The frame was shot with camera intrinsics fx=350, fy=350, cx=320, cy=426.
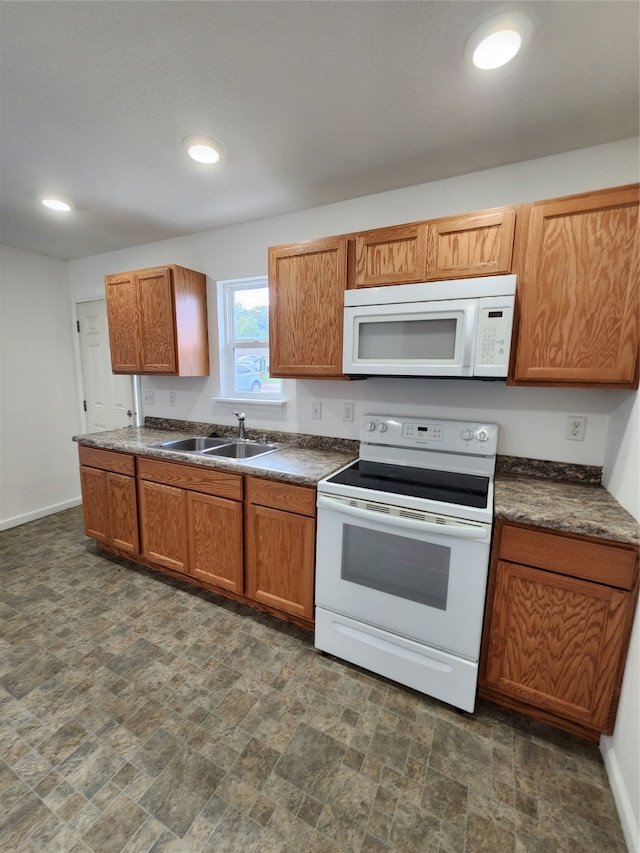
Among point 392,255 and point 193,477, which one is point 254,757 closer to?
point 193,477

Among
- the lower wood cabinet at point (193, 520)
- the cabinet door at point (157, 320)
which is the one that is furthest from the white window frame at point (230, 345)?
the lower wood cabinet at point (193, 520)

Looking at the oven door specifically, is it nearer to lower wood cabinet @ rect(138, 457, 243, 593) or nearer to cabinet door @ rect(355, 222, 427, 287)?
lower wood cabinet @ rect(138, 457, 243, 593)

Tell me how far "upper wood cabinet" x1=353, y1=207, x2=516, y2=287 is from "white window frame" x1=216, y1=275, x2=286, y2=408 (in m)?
1.05

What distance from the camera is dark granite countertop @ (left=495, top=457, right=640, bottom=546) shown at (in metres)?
1.29

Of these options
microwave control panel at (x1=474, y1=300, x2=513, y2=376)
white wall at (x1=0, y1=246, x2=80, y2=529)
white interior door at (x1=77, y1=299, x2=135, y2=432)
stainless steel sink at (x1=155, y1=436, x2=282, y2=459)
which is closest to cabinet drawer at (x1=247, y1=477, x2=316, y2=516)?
stainless steel sink at (x1=155, y1=436, x2=282, y2=459)

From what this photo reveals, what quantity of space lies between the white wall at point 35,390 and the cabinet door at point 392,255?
3.26 m

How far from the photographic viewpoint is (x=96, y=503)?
2705 millimetres

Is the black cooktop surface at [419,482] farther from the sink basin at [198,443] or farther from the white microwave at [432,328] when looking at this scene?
the sink basin at [198,443]

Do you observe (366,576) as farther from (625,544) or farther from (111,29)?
(111,29)

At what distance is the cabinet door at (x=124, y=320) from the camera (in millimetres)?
2730

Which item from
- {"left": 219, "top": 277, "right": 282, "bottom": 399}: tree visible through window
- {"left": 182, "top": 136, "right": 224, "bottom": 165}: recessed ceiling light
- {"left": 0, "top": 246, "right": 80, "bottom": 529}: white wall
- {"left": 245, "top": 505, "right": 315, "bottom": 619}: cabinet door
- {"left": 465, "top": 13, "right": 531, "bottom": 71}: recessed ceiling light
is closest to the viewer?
{"left": 465, "top": 13, "right": 531, "bottom": 71}: recessed ceiling light

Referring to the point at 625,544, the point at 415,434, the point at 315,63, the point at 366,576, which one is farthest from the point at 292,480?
the point at 315,63

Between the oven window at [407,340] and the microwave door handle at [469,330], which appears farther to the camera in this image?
the oven window at [407,340]

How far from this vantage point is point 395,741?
1.42 m
